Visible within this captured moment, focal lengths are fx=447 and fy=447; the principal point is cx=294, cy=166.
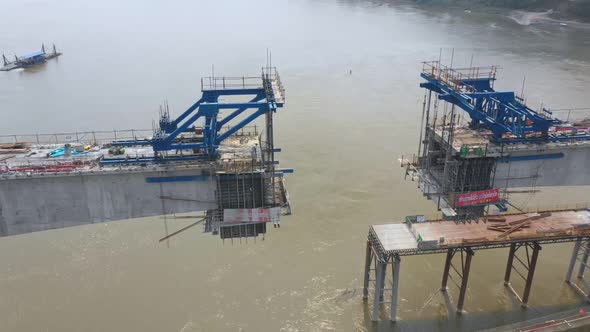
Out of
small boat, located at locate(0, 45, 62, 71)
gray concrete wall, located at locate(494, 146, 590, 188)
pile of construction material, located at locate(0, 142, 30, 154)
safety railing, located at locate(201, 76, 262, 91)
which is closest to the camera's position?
pile of construction material, located at locate(0, 142, 30, 154)

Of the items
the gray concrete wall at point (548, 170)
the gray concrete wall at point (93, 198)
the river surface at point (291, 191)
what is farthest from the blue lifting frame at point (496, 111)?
the gray concrete wall at point (93, 198)

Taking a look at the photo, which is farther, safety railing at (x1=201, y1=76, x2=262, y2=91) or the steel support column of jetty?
safety railing at (x1=201, y1=76, x2=262, y2=91)

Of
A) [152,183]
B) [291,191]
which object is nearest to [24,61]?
[291,191]

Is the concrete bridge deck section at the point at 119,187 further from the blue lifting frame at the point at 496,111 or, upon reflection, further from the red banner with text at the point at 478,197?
the blue lifting frame at the point at 496,111

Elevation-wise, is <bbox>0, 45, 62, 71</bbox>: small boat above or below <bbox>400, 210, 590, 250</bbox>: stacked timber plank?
above

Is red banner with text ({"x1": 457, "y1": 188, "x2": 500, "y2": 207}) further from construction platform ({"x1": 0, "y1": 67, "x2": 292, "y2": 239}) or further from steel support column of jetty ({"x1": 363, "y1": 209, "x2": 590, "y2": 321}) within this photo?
construction platform ({"x1": 0, "y1": 67, "x2": 292, "y2": 239})

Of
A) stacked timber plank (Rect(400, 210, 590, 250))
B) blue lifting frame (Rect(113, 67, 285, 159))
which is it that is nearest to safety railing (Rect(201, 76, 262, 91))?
blue lifting frame (Rect(113, 67, 285, 159))

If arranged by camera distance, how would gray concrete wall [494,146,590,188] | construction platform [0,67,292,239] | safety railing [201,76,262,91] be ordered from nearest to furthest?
construction platform [0,67,292,239] < safety railing [201,76,262,91] < gray concrete wall [494,146,590,188]
